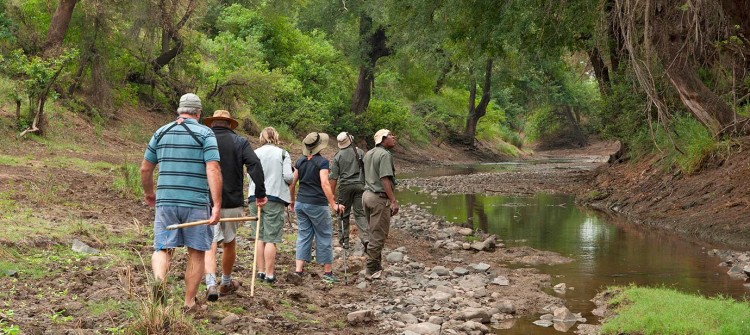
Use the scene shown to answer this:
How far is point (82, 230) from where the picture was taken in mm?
10953

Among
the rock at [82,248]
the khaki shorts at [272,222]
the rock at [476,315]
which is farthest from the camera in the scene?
the khaki shorts at [272,222]

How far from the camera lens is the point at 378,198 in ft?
38.0

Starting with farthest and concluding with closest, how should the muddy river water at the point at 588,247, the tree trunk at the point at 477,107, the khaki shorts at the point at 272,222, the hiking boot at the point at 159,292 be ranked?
1. the tree trunk at the point at 477,107
2. the muddy river water at the point at 588,247
3. the khaki shorts at the point at 272,222
4. the hiking boot at the point at 159,292

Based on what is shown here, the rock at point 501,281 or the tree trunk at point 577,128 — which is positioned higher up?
the tree trunk at point 577,128

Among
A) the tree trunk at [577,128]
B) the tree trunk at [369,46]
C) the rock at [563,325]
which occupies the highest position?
the tree trunk at [369,46]

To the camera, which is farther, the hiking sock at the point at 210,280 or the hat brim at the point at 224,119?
the hat brim at the point at 224,119

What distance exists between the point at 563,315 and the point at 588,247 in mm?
6089

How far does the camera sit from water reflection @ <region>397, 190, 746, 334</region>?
37.5 ft

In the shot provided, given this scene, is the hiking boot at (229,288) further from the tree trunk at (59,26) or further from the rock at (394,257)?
the tree trunk at (59,26)

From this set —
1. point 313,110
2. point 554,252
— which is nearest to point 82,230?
point 554,252

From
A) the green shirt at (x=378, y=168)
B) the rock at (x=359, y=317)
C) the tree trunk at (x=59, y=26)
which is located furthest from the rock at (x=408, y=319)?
the tree trunk at (x=59, y=26)

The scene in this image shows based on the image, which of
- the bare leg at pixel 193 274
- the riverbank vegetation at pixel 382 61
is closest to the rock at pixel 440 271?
Result: the riverbank vegetation at pixel 382 61

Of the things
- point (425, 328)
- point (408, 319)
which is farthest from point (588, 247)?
point (425, 328)

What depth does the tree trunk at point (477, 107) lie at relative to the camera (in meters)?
47.6
